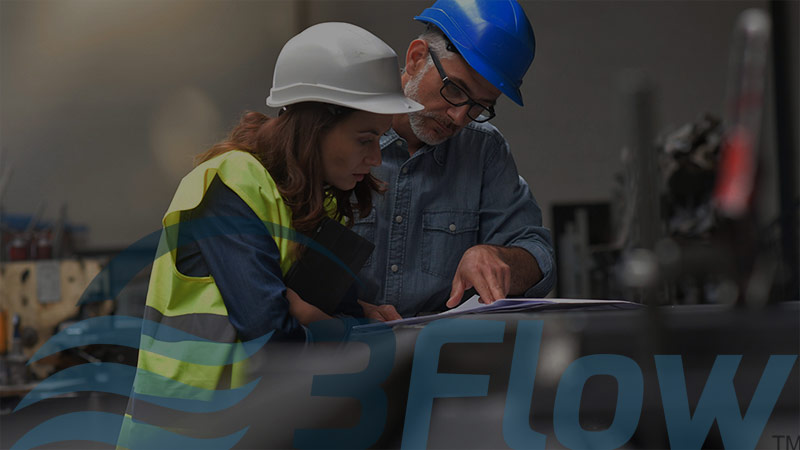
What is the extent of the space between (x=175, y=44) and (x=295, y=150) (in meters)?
4.48

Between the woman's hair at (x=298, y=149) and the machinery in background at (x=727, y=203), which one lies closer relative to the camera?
the machinery in background at (x=727, y=203)

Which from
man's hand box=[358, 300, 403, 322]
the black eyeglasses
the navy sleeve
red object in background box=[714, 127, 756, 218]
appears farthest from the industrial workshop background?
red object in background box=[714, 127, 756, 218]

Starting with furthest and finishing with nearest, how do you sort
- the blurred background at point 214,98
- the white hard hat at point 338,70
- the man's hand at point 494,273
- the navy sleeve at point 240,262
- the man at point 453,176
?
the blurred background at point 214,98
the man at point 453,176
the man's hand at point 494,273
the white hard hat at point 338,70
the navy sleeve at point 240,262

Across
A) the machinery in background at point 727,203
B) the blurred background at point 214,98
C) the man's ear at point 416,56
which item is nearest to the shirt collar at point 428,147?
the man's ear at point 416,56

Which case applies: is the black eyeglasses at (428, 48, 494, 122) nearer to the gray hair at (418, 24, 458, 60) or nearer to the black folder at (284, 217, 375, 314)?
the gray hair at (418, 24, 458, 60)

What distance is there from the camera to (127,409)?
3.02ft

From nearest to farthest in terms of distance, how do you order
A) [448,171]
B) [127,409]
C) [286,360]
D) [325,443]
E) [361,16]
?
1. [325,443]
2. [286,360]
3. [127,409]
4. [448,171]
5. [361,16]

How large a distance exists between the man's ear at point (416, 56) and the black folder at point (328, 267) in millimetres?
482

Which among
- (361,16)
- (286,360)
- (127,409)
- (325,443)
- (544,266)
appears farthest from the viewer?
(361,16)

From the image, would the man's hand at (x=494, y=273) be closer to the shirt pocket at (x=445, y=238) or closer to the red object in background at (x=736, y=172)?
the shirt pocket at (x=445, y=238)

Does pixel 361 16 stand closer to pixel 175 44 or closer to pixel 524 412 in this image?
pixel 175 44

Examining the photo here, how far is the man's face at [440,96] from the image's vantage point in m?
1.28

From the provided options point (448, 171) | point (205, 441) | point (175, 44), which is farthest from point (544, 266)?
point (175, 44)

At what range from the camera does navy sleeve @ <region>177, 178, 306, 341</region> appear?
838mm
